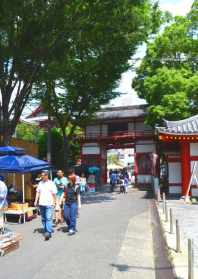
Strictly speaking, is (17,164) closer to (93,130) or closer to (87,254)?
(87,254)

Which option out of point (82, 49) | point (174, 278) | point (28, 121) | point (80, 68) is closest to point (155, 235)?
point (174, 278)

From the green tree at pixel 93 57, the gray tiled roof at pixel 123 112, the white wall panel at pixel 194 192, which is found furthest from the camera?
the gray tiled roof at pixel 123 112

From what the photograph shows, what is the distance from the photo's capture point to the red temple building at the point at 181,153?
2348 cm

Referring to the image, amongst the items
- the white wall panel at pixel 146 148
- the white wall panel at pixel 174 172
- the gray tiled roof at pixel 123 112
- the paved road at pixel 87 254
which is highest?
the gray tiled roof at pixel 123 112

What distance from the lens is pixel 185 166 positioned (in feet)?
79.7

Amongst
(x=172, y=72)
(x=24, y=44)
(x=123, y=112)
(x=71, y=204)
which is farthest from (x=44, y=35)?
(x=123, y=112)

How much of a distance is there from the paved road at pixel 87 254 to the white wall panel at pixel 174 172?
11.5 m

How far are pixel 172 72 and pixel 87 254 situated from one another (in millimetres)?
29057

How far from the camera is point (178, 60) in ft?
129

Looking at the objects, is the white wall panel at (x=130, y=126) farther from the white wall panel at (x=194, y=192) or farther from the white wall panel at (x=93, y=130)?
the white wall panel at (x=194, y=192)

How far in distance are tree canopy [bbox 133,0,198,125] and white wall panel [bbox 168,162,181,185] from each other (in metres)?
10.7

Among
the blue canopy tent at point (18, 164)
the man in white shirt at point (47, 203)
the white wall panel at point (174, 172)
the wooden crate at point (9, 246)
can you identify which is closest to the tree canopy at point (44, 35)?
the blue canopy tent at point (18, 164)

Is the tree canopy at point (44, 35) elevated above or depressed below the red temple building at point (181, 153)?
above

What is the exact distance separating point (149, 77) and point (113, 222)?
81.5 feet
